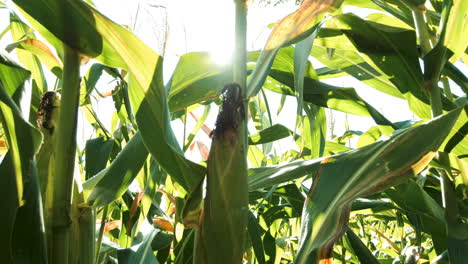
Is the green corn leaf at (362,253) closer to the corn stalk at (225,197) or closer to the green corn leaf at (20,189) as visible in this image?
the corn stalk at (225,197)

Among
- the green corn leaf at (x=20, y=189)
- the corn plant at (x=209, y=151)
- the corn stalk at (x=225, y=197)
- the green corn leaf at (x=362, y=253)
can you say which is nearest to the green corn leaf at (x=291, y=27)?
the corn plant at (x=209, y=151)

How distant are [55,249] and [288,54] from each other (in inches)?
19.2

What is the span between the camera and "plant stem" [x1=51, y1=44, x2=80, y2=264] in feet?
1.56

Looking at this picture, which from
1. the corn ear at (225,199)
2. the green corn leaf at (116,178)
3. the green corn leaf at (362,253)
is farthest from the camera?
the green corn leaf at (362,253)

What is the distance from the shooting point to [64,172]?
481 millimetres

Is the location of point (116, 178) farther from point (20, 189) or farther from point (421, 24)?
point (421, 24)

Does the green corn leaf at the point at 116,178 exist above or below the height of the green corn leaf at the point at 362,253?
above

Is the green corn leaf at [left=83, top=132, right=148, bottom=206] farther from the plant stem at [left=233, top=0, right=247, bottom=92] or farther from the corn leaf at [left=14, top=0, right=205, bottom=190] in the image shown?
the plant stem at [left=233, top=0, right=247, bottom=92]

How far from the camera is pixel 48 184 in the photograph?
20.4 inches

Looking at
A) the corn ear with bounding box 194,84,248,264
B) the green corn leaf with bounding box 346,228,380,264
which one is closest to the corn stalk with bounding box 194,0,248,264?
the corn ear with bounding box 194,84,248,264

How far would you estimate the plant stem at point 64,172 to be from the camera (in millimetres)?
476

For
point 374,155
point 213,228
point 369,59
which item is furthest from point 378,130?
point 213,228

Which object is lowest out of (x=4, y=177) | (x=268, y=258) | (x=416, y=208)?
(x=268, y=258)

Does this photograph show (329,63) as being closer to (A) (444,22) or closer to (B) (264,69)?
(A) (444,22)
